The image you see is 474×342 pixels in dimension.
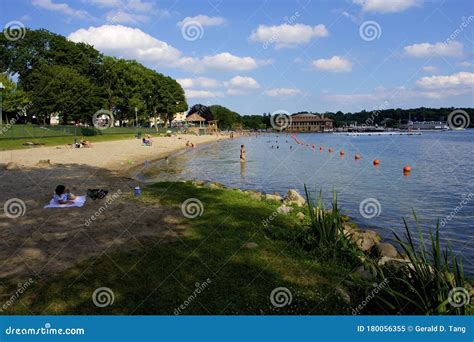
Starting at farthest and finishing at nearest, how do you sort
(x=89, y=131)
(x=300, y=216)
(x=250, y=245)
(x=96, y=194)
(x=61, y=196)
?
(x=89, y=131) < (x=96, y=194) < (x=61, y=196) < (x=300, y=216) < (x=250, y=245)

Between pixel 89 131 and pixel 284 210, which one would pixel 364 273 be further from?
pixel 89 131

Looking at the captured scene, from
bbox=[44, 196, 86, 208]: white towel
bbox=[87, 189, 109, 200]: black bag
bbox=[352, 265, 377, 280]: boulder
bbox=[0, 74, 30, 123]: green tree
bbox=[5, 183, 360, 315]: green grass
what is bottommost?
bbox=[352, 265, 377, 280]: boulder

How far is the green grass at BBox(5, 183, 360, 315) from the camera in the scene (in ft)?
21.7

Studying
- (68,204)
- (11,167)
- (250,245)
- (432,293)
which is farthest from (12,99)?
(432,293)

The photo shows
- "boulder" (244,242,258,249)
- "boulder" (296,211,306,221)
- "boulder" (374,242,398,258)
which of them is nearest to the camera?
"boulder" (244,242,258,249)

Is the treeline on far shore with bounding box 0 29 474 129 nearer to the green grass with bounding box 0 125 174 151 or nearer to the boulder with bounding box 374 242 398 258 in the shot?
the green grass with bounding box 0 125 174 151

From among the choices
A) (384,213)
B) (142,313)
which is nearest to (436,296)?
(142,313)

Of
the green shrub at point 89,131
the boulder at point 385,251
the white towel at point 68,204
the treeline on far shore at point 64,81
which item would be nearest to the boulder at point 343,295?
the boulder at point 385,251

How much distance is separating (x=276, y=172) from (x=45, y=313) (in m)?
28.4

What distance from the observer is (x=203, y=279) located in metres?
7.68

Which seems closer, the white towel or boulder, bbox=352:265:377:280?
boulder, bbox=352:265:377:280

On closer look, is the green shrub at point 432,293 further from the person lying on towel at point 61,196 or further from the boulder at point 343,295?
the person lying on towel at point 61,196

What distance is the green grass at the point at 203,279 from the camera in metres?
6.62

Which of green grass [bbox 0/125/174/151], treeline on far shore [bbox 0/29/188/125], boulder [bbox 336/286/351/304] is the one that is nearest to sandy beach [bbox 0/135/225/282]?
boulder [bbox 336/286/351/304]
